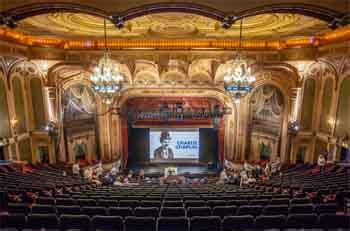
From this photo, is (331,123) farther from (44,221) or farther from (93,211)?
(44,221)

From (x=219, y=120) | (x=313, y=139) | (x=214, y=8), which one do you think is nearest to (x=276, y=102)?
(x=313, y=139)

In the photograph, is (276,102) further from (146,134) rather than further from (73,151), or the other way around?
(73,151)

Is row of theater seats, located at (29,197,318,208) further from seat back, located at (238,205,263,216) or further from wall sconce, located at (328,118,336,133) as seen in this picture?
wall sconce, located at (328,118,336,133)

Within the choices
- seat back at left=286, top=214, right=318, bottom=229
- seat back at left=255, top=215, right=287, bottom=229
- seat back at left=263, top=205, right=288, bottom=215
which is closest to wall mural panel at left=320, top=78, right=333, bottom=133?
seat back at left=263, top=205, right=288, bottom=215

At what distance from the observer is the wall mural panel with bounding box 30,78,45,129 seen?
11930 millimetres

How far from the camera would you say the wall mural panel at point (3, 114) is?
1015 centimetres

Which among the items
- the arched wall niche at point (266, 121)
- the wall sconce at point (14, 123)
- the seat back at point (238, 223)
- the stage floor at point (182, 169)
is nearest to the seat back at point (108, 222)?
the seat back at point (238, 223)

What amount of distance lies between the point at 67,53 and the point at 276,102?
447 inches

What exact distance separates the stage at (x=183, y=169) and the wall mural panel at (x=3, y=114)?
7.61m

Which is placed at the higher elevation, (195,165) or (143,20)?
(143,20)

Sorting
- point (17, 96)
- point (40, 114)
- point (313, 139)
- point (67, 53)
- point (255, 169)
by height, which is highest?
point (67, 53)

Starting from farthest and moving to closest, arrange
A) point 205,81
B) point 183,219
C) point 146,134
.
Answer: point 146,134
point 205,81
point 183,219

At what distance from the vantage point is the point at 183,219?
3682 millimetres

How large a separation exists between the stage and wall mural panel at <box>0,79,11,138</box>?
25.0 ft
